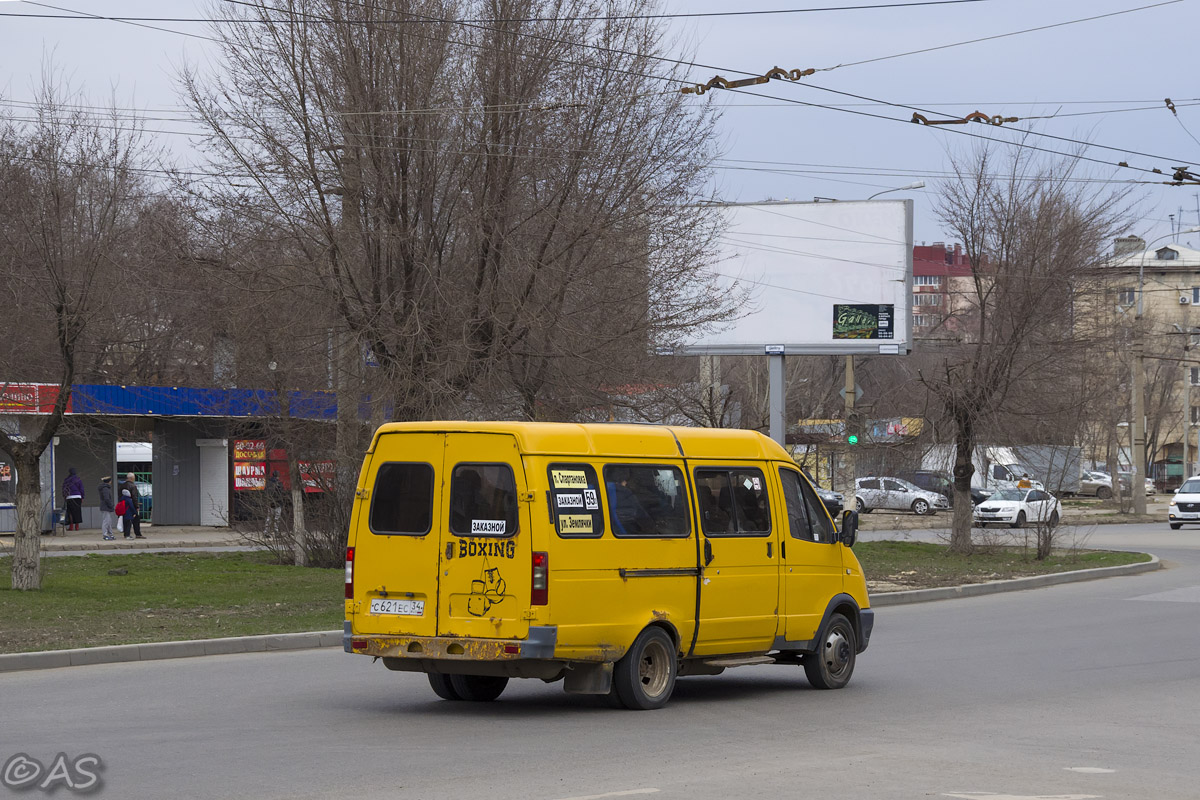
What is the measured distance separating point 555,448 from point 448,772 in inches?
117

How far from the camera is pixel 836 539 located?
1237cm

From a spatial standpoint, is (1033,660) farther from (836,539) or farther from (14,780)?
(14,780)

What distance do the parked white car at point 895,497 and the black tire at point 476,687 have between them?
45.6 metres

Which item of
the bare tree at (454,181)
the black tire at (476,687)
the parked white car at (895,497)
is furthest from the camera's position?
the parked white car at (895,497)

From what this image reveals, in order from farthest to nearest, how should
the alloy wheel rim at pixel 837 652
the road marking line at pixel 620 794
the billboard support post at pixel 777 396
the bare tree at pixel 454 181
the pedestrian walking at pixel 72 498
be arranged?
the billboard support post at pixel 777 396, the pedestrian walking at pixel 72 498, the bare tree at pixel 454 181, the alloy wheel rim at pixel 837 652, the road marking line at pixel 620 794

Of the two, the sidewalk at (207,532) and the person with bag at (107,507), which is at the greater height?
the person with bag at (107,507)

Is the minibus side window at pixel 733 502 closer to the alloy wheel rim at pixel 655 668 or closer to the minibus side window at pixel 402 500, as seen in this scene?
the alloy wheel rim at pixel 655 668

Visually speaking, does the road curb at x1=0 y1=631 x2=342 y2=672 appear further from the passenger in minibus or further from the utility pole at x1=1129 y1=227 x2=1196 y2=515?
the utility pole at x1=1129 y1=227 x2=1196 y2=515

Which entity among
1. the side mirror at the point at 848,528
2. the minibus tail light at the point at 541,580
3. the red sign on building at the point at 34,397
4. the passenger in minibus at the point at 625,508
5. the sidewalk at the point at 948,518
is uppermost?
the red sign on building at the point at 34,397

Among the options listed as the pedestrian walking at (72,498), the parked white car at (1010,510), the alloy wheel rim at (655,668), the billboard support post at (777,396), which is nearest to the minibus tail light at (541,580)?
the alloy wheel rim at (655,668)

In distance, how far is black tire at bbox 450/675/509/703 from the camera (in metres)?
11.1

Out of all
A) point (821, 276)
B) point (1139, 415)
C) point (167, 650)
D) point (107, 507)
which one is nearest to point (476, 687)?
point (167, 650)

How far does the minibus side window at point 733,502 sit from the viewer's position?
36.8 ft

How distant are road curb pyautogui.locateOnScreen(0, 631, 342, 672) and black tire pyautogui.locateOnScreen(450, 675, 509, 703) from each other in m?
4.20
